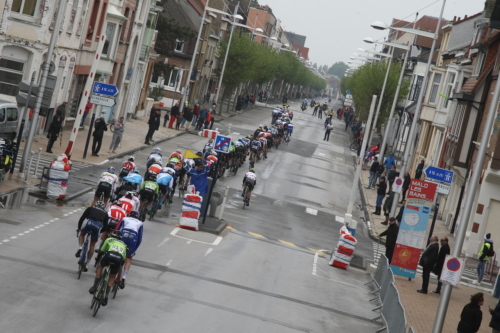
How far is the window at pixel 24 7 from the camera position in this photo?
31.3 m

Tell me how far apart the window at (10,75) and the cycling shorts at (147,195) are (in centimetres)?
1350

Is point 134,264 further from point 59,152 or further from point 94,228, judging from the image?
point 59,152

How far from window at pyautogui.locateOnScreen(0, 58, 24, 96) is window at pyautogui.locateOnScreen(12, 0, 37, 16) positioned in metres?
1.98

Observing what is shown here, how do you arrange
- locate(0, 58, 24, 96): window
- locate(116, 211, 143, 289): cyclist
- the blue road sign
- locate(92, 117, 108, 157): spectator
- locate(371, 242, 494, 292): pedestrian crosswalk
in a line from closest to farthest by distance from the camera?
locate(116, 211, 143, 289): cyclist < locate(371, 242, 494, 292): pedestrian crosswalk < the blue road sign < locate(0, 58, 24, 96): window < locate(92, 117, 108, 157): spectator

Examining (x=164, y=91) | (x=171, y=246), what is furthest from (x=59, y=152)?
(x=164, y=91)

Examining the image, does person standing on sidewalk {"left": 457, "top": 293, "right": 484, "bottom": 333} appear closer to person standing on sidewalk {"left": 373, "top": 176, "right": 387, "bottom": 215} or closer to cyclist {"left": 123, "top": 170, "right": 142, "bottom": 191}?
cyclist {"left": 123, "top": 170, "right": 142, "bottom": 191}

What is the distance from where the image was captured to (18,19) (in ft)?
103

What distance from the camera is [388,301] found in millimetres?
16281

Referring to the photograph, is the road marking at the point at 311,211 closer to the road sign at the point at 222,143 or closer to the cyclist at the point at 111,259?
the road sign at the point at 222,143

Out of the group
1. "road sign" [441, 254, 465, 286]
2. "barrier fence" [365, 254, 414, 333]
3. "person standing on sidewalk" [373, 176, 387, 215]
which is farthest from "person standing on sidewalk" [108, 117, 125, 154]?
"road sign" [441, 254, 465, 286]

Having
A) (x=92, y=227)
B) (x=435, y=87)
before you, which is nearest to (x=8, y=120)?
(x=92, y=227)

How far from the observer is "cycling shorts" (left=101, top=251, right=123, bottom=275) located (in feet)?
40.5

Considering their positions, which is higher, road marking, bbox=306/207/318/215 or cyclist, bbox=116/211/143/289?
cyclist, bbox=116/211/143/289

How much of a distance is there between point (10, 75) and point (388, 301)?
20.8 m
